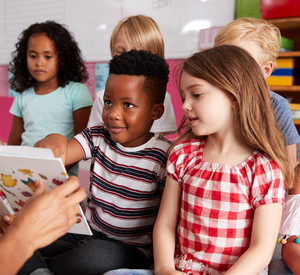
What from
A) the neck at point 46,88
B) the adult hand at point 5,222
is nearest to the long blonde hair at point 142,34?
the neck at point 46,88

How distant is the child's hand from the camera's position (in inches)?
37.2

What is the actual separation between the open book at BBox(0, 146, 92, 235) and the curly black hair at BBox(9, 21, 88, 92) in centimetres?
104

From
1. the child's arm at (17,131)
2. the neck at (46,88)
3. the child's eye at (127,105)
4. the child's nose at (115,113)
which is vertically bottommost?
the child's arm at (17,131)

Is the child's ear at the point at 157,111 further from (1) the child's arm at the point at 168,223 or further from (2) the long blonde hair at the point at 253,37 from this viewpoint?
(2) the long blonde hair at the point at 253,37

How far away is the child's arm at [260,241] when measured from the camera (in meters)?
0.76

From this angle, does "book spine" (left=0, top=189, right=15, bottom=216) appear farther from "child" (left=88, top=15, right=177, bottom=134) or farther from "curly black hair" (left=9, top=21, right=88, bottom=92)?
"curly black hair" (left=9, top=21, right=88, bottom=92)

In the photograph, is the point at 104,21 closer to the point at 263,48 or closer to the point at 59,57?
the point at 59,57

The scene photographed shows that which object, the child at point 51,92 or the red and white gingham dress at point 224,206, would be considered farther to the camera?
the child at point 51,92

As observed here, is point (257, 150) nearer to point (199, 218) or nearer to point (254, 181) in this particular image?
point (254, 181)

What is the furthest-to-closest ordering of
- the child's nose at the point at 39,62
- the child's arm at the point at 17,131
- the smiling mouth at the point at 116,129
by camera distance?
1. the child's arm at the point at 17,131
2. the child's nose at the point at 39,62
3. the smiling mouth at the point at 116,129

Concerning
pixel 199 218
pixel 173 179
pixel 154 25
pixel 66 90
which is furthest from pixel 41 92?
pixel 199 218

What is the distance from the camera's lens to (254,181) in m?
0.80

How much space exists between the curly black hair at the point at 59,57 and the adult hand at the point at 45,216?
3.93 ft

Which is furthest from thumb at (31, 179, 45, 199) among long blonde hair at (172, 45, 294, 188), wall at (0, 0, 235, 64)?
wall at (0, 0, 235, 64)
